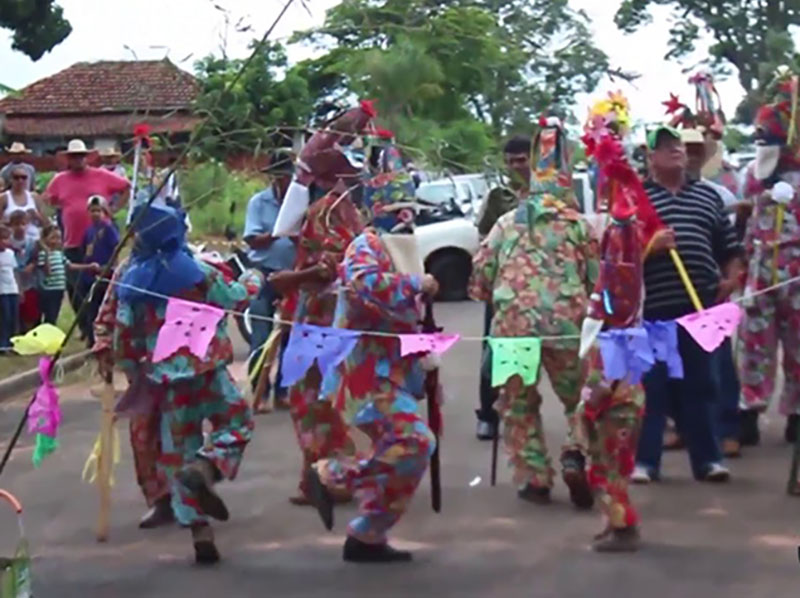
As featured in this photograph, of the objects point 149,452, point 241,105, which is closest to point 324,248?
point 149,452

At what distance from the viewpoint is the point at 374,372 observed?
737 cm

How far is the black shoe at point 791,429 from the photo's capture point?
10156 millimetres

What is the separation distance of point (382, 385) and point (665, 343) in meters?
1.33

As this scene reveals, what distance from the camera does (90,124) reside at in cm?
999


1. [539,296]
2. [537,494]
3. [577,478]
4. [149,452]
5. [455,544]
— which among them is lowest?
[455,544]

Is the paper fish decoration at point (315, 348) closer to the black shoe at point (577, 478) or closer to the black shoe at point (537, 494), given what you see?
the black shoe at point (577, 478)

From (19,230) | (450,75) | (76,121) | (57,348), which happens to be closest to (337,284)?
(450,75)

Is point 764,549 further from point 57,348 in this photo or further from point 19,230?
point 19,230

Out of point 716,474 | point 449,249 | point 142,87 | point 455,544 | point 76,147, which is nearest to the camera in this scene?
point 142,87

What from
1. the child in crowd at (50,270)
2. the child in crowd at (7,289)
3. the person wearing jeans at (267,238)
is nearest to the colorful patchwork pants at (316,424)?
the person wearing jeans at (267,238)

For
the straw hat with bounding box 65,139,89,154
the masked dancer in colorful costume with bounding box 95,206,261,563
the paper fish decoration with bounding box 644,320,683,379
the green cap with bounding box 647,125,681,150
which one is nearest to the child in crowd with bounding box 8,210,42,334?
the straw hat with bounding box 65,139,89,154

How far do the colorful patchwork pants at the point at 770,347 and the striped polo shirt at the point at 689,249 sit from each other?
90 cm

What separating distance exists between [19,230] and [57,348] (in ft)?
32.7

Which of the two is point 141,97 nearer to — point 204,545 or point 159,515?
point 204,545
